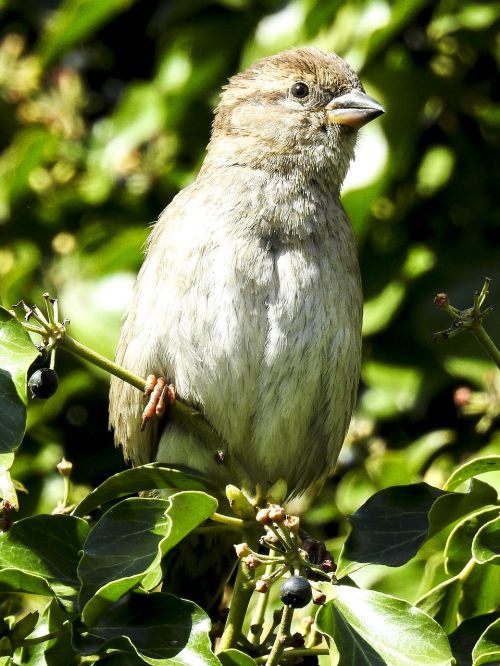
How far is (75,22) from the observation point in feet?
13.8

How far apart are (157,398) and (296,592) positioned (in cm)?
106

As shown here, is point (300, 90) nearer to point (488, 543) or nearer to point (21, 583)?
point (488, 543)

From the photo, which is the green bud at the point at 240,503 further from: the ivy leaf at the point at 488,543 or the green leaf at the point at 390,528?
the ivy leaf at the point at 488,543

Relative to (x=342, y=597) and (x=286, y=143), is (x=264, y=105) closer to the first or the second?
(x=286, y=143)

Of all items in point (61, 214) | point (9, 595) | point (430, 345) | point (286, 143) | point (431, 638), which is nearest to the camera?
point (431, 638)

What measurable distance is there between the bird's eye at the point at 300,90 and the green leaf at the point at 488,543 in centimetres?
196

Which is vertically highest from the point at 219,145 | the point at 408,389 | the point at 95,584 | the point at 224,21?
the point at 224,21

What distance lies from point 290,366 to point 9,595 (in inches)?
46.4

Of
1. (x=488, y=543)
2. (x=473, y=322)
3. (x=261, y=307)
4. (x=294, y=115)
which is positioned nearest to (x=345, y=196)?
(x=294, y=115)

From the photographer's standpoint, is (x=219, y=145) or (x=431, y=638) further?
(x=219, y=145)

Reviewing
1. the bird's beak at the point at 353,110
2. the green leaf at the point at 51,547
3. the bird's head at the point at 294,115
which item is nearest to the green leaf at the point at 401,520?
the green leaf at the point at 51,547

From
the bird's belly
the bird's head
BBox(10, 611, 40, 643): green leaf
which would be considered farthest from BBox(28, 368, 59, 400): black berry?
the bird's head

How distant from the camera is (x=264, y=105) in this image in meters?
3.74

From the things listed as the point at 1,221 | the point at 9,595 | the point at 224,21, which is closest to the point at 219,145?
the point at 224,21
